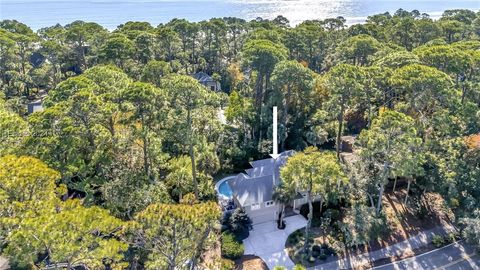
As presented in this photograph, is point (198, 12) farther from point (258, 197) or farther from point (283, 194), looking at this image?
point (283, 194)

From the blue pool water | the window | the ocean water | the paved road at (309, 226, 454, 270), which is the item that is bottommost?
the paved road at (309, 226, 454, 270)

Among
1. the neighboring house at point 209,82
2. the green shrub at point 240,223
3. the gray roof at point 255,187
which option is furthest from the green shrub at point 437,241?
the neighboring house at point 209,82

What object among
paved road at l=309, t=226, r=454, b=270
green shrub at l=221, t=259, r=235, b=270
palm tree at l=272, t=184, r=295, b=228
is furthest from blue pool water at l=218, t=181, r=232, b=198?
paved road at l=309, t=226, r=454, b=270

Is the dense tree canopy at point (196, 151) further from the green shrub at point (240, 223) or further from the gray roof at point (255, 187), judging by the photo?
the green shrub at point (240, 223)

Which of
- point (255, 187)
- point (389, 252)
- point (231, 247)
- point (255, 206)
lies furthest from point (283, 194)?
point (389, 252)

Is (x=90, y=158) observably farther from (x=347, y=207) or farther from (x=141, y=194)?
(x=347, y=207)

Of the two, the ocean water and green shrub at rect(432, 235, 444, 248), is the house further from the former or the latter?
the ocean water
